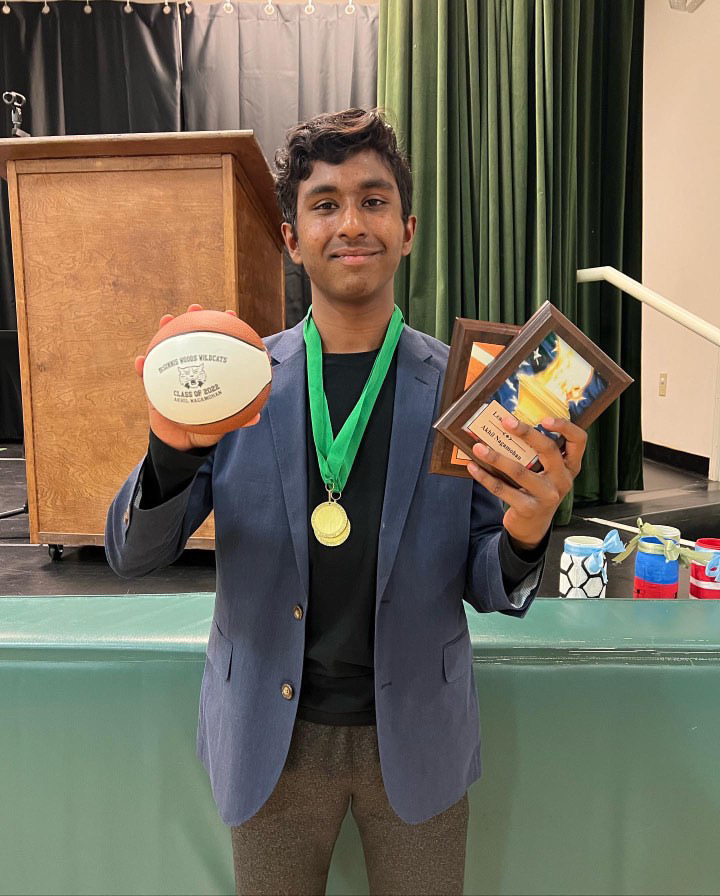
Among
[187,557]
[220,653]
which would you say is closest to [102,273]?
[187,557]

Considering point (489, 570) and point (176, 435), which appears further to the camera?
point (489, 570)

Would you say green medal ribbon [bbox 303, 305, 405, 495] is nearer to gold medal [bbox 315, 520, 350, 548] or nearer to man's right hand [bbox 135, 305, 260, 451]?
gold medal [bbox 315, 520, 350, 548]

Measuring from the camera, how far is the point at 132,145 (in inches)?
76.2

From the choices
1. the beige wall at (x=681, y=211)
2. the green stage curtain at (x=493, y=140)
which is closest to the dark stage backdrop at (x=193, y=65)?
the green stage curtain at (x=493, y=140)

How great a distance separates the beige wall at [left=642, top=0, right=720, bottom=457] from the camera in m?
4.00

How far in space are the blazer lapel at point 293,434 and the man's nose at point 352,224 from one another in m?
0.16

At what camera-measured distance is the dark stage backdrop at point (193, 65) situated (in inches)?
171

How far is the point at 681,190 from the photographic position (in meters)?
4.32

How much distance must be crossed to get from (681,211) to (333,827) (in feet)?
15.0

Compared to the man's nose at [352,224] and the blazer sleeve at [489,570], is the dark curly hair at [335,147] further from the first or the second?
the blazer sleeve at [489,570]

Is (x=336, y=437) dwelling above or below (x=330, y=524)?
above

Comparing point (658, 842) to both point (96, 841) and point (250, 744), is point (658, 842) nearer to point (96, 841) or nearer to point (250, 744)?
point (250, 744)

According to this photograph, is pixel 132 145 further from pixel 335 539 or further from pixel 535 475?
pixel 535 475

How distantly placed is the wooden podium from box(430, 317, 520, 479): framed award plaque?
4.78 feet
